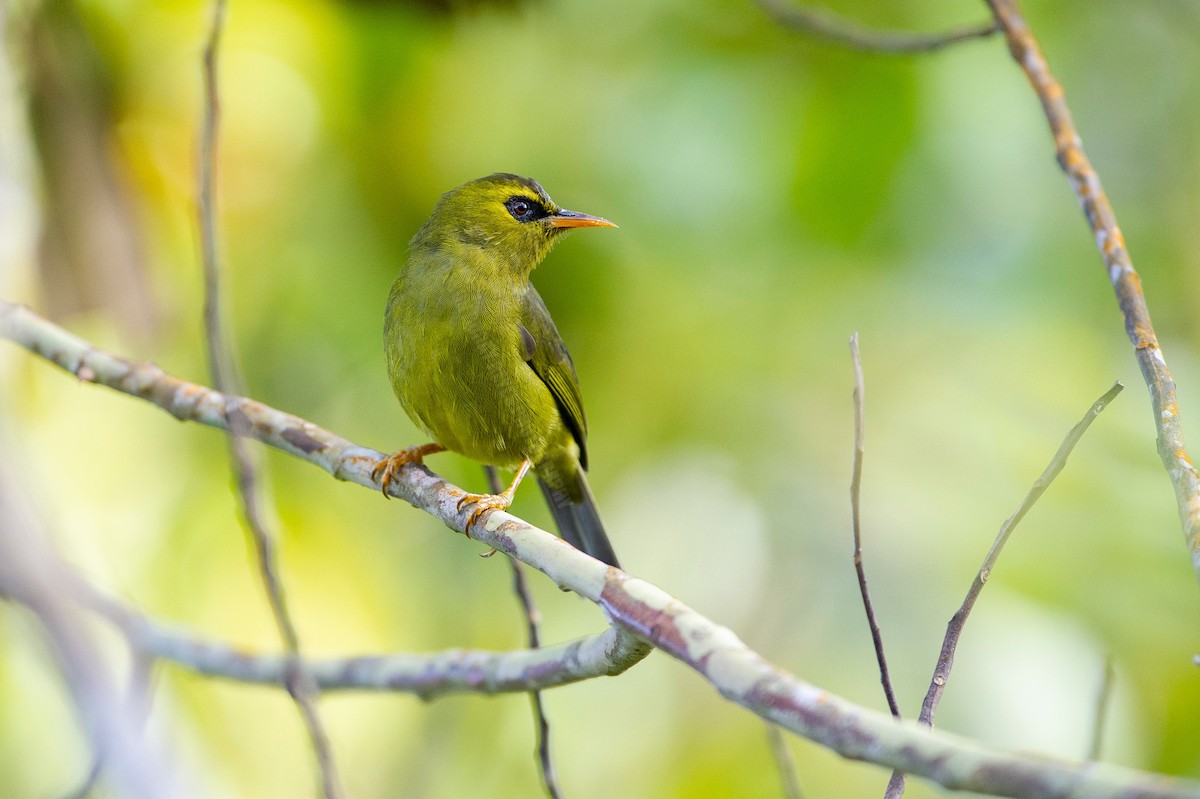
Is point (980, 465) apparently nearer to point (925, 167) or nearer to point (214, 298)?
point (925, 167)

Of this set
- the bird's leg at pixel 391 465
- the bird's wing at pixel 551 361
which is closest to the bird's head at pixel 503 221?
the bird's wing at pixel 551 361

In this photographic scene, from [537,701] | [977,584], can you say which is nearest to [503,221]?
[537,701]

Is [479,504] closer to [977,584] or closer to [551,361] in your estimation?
[551,361]

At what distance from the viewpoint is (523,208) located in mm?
4480

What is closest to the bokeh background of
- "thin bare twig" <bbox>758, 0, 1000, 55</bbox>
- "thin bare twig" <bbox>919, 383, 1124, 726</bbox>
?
"thin bare twig" <bbox>758, 0, 1000, 55</bbox>

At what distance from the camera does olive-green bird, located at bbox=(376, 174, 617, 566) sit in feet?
12.7

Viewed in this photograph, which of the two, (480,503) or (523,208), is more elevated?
(523,208)

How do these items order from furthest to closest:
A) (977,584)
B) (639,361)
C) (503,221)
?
(639,361) → (503,221) → (977,584)

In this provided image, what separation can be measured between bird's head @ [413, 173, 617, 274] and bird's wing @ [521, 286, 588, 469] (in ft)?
0.58

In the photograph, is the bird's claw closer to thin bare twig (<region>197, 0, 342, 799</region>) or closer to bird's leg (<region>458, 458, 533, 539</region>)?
bird's leg (<region>458, 458, 533, 539</region>)

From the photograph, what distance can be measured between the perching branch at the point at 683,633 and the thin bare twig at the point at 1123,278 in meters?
0.77

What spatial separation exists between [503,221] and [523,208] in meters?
0.13

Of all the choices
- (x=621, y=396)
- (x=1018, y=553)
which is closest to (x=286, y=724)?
(x=621, y=396)

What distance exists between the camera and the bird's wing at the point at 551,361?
13.6 ft
